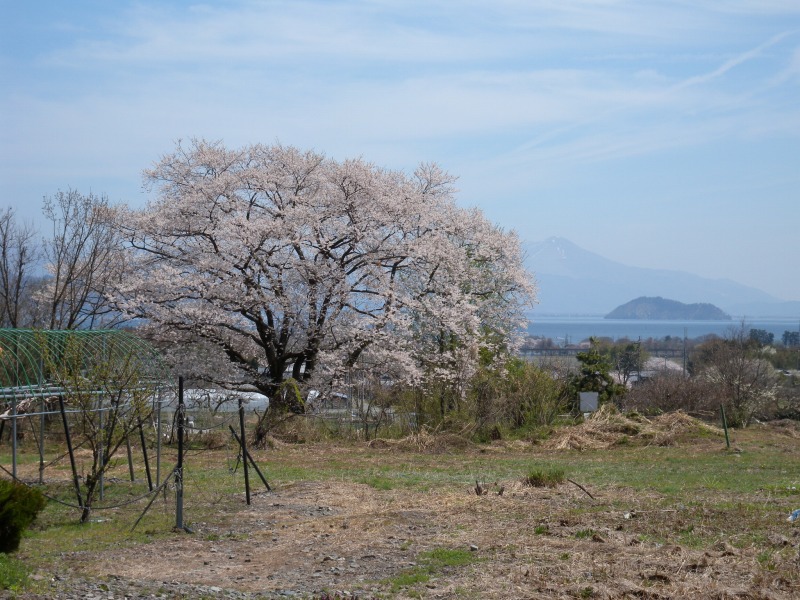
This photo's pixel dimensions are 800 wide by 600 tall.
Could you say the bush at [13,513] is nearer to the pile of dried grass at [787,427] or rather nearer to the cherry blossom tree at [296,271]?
the cherry blossom tree at [296,271]

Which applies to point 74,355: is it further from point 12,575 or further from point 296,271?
point 296,271

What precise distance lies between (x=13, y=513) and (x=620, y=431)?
16128mm

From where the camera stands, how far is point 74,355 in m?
9.80

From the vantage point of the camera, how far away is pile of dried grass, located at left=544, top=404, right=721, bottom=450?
19.7 meters

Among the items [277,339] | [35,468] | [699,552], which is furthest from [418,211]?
[699,552]

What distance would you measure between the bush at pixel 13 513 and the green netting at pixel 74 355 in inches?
88.6

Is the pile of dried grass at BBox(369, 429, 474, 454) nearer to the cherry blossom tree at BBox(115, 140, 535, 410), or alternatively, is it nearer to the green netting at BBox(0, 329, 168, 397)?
the cherry blossom tree at BBox(115, 140, 535, 410)

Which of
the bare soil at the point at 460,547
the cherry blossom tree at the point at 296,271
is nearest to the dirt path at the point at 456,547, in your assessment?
the bare soil at the point at 460,547

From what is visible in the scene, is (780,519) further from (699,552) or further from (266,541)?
(266,541)

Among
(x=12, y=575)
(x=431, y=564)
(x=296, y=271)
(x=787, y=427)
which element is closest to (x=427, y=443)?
(x=296, y=271)

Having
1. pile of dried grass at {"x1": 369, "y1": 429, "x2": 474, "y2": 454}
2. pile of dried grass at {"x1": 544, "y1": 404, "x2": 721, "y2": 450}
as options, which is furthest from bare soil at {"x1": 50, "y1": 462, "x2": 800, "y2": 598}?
pile of dried grass at {"x1": 544, "y1": 404, "x2": 721, "y2": 450}

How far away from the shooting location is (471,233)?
91.9ft

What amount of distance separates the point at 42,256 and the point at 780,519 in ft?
74.9

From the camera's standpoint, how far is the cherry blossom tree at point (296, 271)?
23.0 metres
